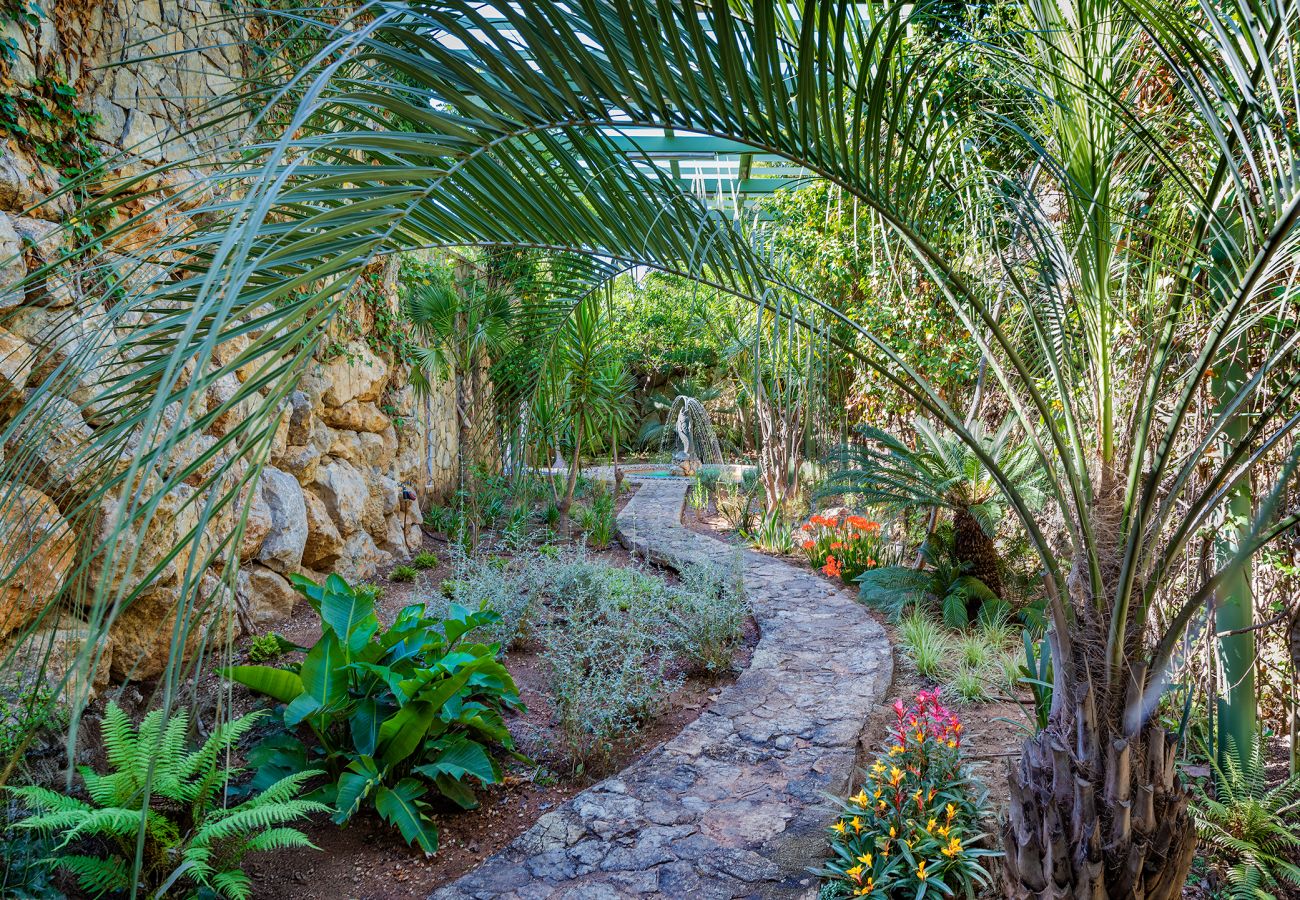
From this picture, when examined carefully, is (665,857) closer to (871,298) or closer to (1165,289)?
(1165,289)

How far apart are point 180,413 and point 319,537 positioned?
15.3ft

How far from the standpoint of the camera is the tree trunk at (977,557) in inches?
193

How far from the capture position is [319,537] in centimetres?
491

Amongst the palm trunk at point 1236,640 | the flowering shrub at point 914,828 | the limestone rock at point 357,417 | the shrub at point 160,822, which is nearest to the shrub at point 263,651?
the shrub at point 160,822

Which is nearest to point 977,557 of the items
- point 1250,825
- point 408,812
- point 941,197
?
point 1250,825

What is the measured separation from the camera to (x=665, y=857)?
2309mm

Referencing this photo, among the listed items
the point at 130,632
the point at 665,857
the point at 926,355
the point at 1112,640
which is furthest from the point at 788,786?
the point at 926,355

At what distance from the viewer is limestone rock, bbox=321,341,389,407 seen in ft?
17.4

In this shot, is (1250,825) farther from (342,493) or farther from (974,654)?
(342,493)

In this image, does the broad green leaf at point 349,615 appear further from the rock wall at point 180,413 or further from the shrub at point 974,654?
the shrub at point 974,654

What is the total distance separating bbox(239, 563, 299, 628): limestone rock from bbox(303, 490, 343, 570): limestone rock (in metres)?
0.41

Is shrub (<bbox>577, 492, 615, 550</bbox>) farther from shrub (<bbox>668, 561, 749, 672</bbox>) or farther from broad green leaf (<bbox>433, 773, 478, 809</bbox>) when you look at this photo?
broad green leaf (<bbox>433, 773, 478, 809</bbox>)

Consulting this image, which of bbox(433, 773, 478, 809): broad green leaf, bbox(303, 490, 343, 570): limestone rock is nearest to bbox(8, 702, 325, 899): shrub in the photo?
bbox(433, 773, 478, 809): broad green leaf

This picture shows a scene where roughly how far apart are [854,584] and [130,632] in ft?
15.9
